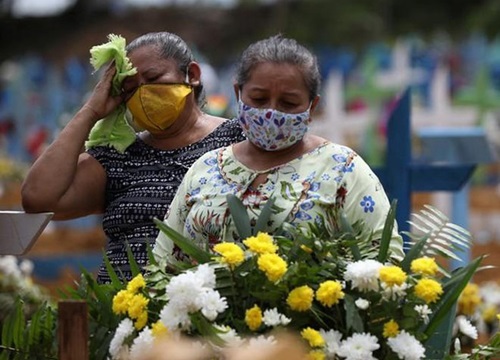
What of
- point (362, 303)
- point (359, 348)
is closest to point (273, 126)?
point (362, 303)

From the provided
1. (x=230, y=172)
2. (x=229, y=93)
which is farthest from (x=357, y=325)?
(x=229, y=93)

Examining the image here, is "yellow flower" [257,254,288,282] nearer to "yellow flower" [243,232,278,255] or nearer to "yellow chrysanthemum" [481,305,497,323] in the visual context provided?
"yellow flower" [243,232,278,255]

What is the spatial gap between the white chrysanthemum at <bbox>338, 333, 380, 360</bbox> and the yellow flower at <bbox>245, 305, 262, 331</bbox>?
0.67 ft

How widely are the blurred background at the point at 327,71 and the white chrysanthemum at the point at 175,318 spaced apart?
129 cm

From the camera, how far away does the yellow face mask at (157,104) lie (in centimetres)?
448

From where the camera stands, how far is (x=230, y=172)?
391 cm

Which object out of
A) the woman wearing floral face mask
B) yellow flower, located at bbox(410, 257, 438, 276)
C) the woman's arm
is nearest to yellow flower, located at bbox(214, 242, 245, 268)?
the woman wearing floral face mask

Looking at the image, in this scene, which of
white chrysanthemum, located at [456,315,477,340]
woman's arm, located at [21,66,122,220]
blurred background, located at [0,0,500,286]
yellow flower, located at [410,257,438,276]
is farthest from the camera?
blurred background, located at [0,0,500,286]

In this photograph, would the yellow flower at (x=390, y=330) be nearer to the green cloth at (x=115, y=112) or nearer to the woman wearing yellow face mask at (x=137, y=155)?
the woman wearing yellow face mask at (x=137, y=155)

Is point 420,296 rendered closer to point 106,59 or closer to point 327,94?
point 106,59

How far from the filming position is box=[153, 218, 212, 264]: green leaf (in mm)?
3553

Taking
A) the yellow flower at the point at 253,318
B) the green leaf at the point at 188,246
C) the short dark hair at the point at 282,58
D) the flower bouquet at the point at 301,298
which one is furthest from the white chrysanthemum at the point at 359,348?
the short dark hair at the point at 282,58

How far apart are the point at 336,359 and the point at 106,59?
1559 mm

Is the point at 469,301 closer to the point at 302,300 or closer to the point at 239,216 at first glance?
the point at 239,216
